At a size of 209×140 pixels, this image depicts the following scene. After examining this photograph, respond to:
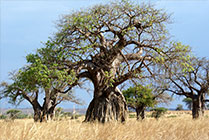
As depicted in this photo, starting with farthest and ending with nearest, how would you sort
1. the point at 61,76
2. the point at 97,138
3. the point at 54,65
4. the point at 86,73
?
the point at 86,73 → the point at 54,65 → the point at 61,76 → the point at 97,138

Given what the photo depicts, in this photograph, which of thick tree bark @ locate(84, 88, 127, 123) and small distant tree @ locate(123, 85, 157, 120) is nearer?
thick tree bark @ locate(84, 88, 127, 123)

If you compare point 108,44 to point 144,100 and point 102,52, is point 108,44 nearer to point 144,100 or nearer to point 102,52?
point 102,52

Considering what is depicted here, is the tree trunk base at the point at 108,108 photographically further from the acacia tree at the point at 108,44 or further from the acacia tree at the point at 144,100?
the acacia tree at the point at 144,100

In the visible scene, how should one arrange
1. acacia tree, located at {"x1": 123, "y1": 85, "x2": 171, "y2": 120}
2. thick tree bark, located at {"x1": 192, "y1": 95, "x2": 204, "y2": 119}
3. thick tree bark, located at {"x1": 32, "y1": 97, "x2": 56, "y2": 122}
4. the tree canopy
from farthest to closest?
1. acacia tree, located at {"x1": 123, "y1": 85, "x2": 171, "y2": 120}
2. thick tree bark, located at {"x1": 192, "y1": 95, "x2": 204, "y2": 119}
3. thick tree bark, located at {"x1": 32, "y1": 97, "x2": 56, "y2": 122}
4. the tree canopy

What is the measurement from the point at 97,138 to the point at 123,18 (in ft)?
32.1

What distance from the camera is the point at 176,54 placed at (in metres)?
14.0

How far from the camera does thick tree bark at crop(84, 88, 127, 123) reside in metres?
15.5

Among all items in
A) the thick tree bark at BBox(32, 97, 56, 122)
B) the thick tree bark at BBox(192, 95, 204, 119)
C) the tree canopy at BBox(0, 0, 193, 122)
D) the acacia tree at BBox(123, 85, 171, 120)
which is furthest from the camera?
the acacia tree at BBox(123, 85, 171, 120)

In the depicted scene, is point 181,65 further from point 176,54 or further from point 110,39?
point 110,39

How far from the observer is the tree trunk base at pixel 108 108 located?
15453 mm

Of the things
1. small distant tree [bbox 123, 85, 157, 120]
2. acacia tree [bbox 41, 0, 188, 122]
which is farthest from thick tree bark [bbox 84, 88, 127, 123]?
small distant tree [bbox 123, 85, 157, 120]

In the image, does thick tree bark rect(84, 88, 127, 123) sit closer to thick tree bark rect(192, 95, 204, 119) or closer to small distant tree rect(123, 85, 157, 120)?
thick tree bark rect(192, 95, 204, 119)

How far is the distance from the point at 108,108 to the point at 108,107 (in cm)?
7

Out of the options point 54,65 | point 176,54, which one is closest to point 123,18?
point 176,54
